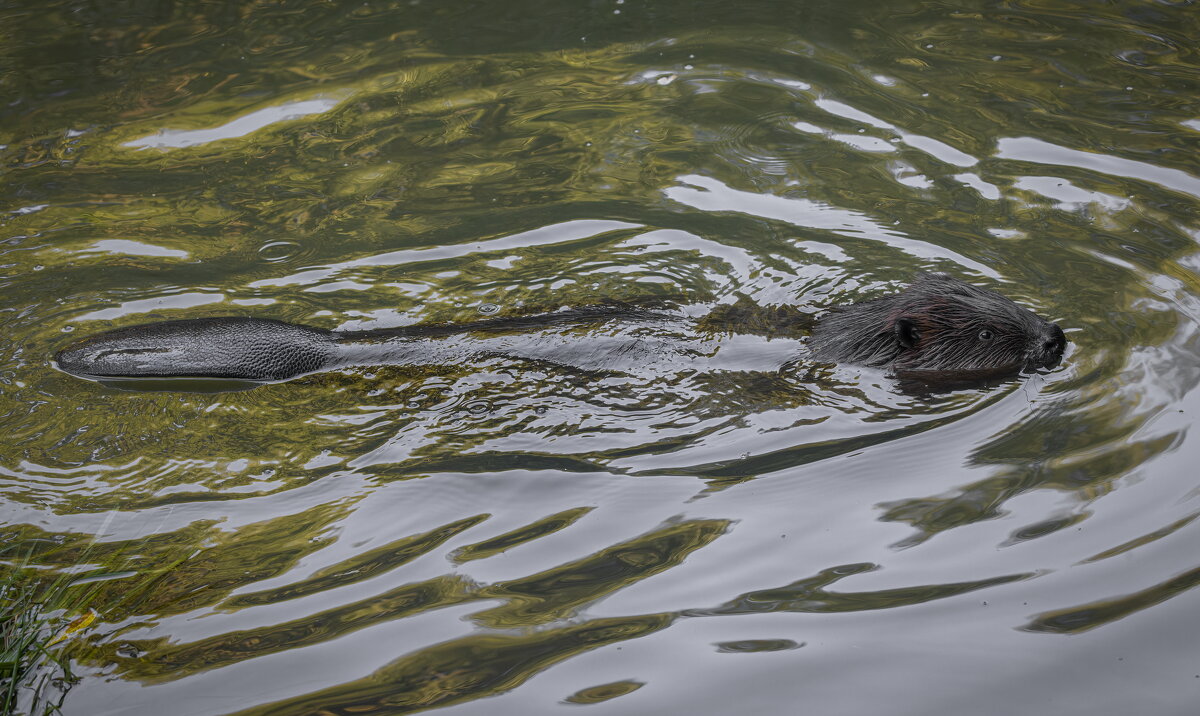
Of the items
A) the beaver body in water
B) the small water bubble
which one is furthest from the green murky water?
the beaver body in water

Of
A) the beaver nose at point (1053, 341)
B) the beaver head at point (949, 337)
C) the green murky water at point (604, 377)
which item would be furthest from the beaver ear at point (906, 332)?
the beaver nose at point (1053, 341)

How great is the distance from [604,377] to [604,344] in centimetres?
18

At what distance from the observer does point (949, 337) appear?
17.7 feet

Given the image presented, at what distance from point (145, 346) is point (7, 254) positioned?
8.96 ft

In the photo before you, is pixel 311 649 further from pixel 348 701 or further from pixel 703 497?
pixel 703 497

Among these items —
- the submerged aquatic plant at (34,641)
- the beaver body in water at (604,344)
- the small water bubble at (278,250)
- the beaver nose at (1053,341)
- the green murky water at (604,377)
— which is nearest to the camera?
the submerged aquatic plant at (34,641)

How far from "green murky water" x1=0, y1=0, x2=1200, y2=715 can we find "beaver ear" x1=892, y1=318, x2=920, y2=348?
30 cm

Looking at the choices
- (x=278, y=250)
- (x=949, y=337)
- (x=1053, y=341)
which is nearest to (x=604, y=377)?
(x=949, y=337)

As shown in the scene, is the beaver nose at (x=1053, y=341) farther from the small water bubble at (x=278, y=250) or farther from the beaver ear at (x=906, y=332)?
the small water bubble at (x=278, y=250)

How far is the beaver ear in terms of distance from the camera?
5.38 m

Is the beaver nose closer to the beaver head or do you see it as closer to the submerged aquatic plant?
the beaver head

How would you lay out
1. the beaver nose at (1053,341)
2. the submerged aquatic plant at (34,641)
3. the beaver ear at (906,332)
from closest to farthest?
the submerged aquatic plant at (34,641)
the beaver nose at (1053,341)
the beaver ear at (906,332)

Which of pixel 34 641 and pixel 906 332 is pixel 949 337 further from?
pixel 34 641

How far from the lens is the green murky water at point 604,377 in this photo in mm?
3566
